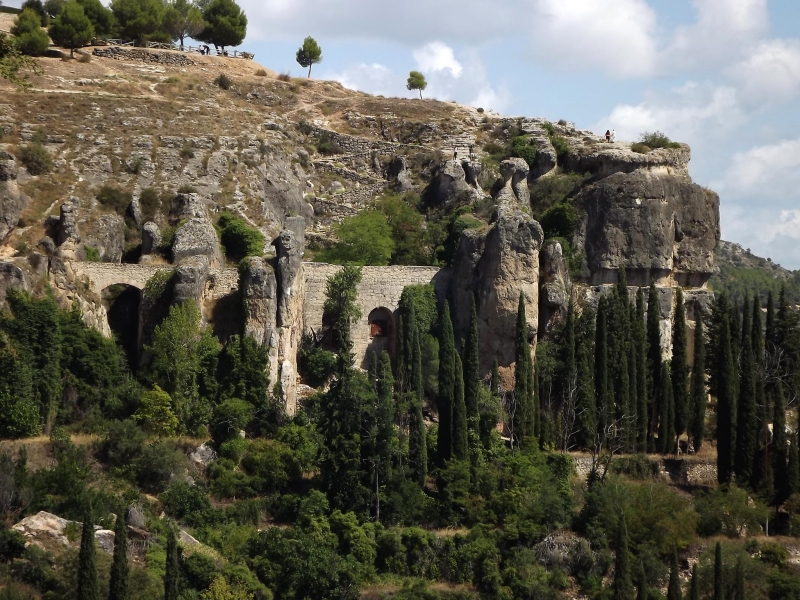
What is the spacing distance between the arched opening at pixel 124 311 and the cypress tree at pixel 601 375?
16.7m

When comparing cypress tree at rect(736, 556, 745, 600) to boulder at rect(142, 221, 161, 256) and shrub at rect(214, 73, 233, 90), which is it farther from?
shrub at rect(214, 73, 233, 90)

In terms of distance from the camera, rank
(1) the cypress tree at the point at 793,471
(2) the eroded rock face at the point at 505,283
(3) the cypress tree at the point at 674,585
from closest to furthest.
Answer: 1. (3) the cypress tree at the point at 674,585
2. (1) the cypress tree at the point at 793,471
3. (2) the eroded rock face at the point at 505,283

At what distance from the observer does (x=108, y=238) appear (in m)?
57.7

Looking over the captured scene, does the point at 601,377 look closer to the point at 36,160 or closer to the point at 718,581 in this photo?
the point at 718,581

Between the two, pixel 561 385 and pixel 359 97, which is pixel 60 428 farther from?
pixel 359 97

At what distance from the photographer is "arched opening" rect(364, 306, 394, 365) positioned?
57.4 metres

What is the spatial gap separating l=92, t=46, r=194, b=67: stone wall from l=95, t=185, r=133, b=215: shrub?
68.1 feet

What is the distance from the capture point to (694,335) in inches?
2282

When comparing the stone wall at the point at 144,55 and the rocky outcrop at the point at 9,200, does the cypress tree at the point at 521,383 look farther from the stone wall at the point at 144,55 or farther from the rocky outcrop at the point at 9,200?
the stone wall at the point at 144,55

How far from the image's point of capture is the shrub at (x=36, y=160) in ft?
200

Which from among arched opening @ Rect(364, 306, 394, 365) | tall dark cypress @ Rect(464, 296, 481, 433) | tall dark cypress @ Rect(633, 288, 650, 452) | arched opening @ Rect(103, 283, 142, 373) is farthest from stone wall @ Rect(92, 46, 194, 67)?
tall dark cypress @ Rect(633, 288, 650, 452)

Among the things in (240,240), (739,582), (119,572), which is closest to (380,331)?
(240,240)

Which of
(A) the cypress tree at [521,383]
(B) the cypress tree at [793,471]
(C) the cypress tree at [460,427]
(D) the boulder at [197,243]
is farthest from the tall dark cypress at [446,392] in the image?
(B) the cypress tree at [793,471]

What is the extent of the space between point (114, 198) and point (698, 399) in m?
24.3
